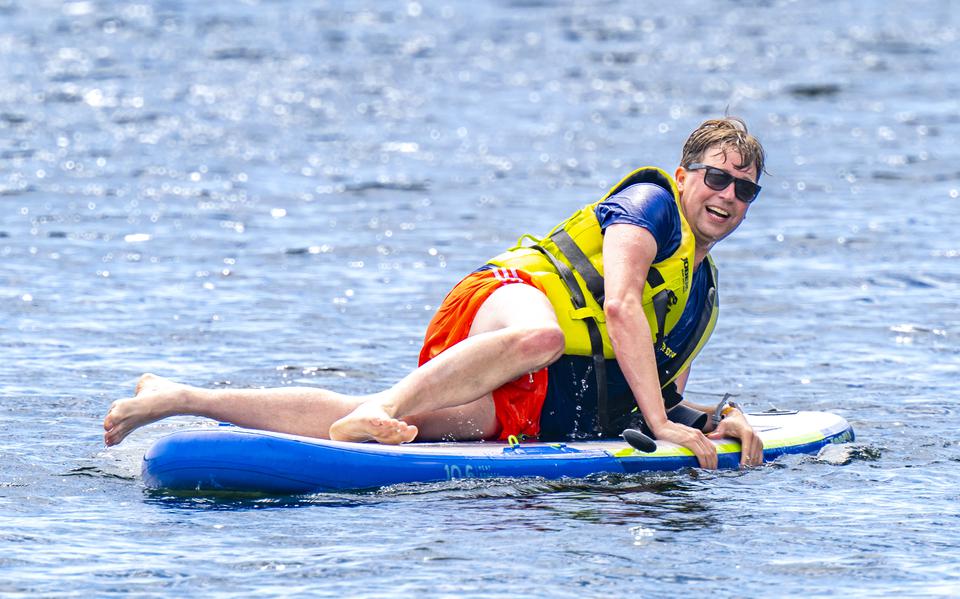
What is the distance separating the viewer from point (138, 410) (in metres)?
6.09

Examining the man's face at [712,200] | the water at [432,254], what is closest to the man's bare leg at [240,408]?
the water at [432,254]

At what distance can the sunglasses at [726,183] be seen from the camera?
657 centimetres

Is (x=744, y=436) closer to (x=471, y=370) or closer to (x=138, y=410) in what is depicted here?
(x=471, y=370)

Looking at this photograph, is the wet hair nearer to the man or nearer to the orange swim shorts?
the man

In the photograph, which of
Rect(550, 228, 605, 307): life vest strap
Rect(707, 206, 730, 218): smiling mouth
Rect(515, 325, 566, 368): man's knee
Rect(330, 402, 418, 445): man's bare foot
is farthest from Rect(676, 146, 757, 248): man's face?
Rect(330, 402, 418, 445): man's bare foot

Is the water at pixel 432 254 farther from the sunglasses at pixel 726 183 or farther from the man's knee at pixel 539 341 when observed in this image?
the sunglasses at pixel 726 183

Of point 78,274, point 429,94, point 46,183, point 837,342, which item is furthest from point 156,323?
point 429,94

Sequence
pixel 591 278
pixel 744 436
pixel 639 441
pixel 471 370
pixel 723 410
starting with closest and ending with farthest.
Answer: pixel 471 370 → pixel 639 441 → pixel 591 278 → pixel 744 436 → pixel 723 410

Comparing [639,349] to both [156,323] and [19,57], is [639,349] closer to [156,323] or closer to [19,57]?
[156,323]

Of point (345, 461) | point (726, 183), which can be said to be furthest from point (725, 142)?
point (345, 461)

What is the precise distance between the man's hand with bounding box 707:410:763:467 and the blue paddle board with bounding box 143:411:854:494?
29 cm

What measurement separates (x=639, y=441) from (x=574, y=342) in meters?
0.49

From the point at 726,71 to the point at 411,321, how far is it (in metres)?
13.0

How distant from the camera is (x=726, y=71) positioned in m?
22.0
